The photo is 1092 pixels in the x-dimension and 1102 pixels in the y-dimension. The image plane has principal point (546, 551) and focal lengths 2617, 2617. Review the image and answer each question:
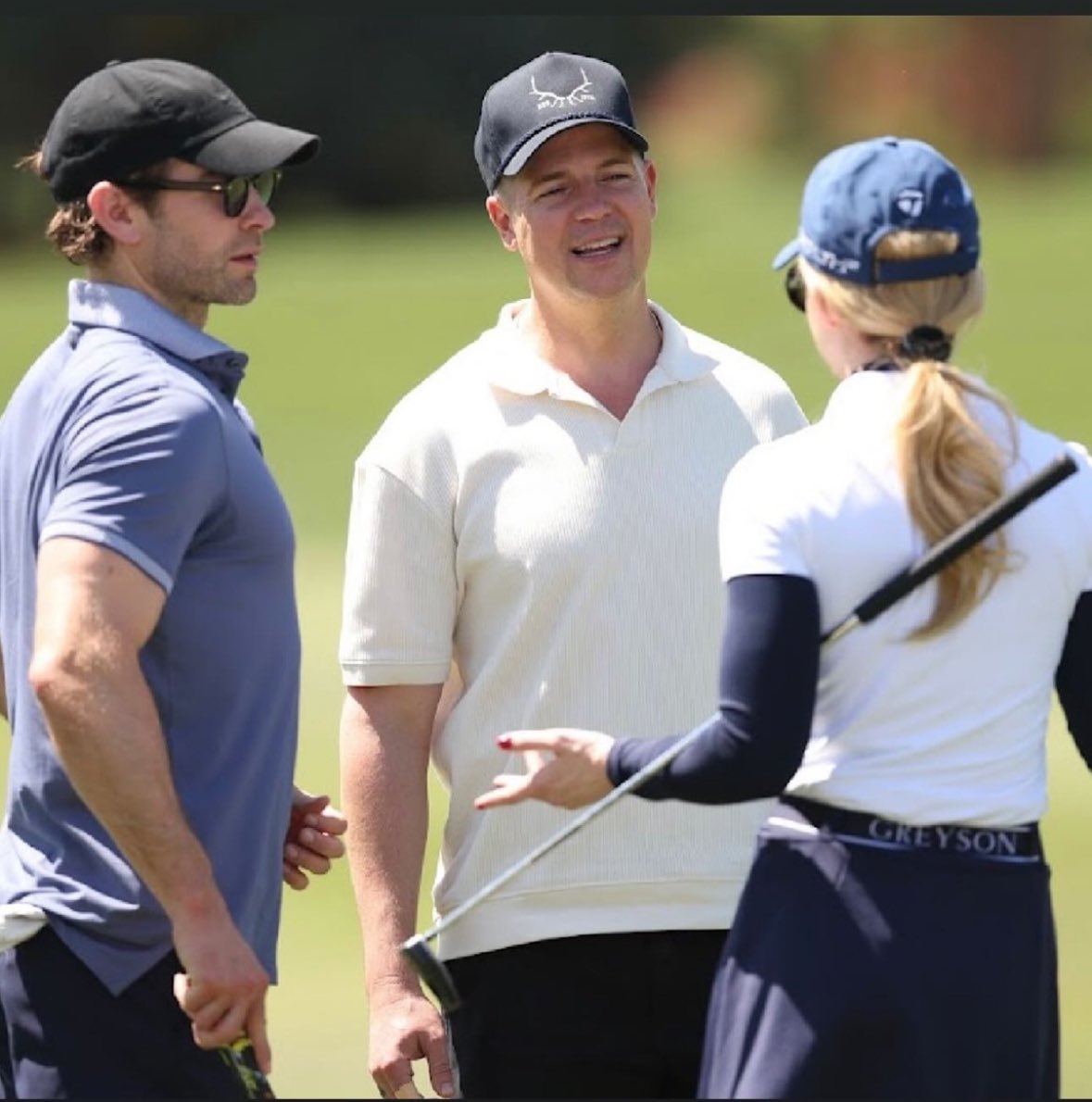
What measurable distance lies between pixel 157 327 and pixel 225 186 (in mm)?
269

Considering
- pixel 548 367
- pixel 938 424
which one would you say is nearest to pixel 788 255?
pixel 938 424

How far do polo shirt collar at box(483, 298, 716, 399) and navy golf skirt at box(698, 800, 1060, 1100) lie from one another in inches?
41.6

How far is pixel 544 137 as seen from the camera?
3.99 m

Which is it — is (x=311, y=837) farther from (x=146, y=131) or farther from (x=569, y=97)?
(x=569, y=97)

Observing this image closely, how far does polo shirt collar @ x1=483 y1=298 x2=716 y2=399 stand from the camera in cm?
397

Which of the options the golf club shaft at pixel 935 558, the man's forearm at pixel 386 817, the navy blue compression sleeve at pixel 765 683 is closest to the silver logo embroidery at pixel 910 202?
the golf club shaft at pixel 935 558

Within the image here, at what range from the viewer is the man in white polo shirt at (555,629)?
3846mm

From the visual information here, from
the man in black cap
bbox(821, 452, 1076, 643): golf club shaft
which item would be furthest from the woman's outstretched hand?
the man in black cap

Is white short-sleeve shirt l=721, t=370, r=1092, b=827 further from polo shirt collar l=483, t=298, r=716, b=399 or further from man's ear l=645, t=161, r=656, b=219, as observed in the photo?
man's ear l=645, t=161, r=656, b=219

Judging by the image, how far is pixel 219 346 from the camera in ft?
11.6

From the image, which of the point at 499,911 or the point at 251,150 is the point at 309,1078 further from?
the point at 251,150

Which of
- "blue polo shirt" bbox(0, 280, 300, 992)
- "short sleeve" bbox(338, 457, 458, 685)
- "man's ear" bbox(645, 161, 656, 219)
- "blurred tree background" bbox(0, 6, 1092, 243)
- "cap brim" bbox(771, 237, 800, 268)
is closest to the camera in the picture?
"cap brim" bbox(771, 237, 800, 268)

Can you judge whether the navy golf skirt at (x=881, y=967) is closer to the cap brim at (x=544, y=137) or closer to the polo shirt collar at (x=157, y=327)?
the polo shirt collar at (x=157, y=327)

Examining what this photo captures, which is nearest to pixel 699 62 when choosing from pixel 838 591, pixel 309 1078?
pixel 309 1078
